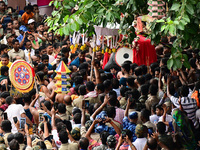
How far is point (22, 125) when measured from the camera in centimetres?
977

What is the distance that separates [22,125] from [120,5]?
10.9ft

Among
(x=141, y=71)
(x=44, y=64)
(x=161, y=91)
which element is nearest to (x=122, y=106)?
(x=161, y=91)

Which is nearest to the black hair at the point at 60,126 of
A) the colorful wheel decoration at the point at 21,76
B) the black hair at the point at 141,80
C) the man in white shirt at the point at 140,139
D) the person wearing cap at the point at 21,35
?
the man in white shirt at the point at 140,139

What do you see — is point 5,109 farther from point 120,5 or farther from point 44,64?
point 120,5

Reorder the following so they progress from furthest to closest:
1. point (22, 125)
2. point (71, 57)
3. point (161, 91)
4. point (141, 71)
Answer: point (71, 57)
point (141, 71)
point (161, 91)
point (22, 125)

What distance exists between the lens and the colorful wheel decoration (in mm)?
11469

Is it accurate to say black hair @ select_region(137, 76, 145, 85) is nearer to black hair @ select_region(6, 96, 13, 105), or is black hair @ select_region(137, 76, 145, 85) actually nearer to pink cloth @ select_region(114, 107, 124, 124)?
pink cloth @ select_region(114, 107, 124, 124)

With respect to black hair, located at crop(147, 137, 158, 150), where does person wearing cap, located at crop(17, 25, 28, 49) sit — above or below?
above

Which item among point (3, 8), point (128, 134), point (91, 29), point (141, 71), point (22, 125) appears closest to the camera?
point (128, 134)

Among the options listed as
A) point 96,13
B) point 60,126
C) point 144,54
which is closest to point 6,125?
point 60,126

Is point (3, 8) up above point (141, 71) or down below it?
above

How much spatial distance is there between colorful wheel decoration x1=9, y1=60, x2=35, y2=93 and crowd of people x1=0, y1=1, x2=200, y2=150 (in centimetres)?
22

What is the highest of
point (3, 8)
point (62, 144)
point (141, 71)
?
point (3, 8)

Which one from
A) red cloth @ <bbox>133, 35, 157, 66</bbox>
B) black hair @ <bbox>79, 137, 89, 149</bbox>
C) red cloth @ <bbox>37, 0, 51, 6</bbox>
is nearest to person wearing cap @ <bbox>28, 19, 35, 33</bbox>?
red cloth @ <bbox>37, 0, 51, 6</bbox>
